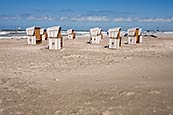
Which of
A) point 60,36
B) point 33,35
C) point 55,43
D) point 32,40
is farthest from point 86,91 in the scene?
point 32,40

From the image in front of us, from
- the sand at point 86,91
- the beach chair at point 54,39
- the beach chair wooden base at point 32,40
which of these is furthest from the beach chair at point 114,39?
the sand at point 86,91

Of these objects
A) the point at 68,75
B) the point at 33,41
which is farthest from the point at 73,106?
the point at 33,41

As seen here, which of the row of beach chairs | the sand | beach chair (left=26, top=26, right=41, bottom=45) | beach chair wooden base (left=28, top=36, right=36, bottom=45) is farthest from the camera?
beach chair wooden base (left=28, top=36, right=36, bottom=45)

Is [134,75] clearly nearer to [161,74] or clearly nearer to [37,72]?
[161,74]

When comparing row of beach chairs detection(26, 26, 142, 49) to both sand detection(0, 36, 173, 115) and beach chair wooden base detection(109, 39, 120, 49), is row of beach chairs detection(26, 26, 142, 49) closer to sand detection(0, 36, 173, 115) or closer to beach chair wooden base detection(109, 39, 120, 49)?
beach chair wooden base detection(109, 39, 120, 49)

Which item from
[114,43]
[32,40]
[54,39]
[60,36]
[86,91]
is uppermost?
[60,36]

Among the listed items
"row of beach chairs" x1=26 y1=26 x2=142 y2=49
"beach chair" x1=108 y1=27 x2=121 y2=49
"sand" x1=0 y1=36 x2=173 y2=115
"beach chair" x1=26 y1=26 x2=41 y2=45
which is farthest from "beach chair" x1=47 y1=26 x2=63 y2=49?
"sand" x1=0 y1=36 x2=173 y2=115

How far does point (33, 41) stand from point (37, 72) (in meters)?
14.7

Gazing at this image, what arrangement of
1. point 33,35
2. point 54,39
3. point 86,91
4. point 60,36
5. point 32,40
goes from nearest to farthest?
point 86,91
point 54,39
point 60,36
point 33,35
point 32,40

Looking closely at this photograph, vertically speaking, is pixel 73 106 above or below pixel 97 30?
below

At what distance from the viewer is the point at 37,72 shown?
9.16 metres

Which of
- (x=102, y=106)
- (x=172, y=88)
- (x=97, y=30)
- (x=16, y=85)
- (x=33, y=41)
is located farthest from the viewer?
(x=97, y=30)

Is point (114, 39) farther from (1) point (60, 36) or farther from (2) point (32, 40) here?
(2) point (32, 40)

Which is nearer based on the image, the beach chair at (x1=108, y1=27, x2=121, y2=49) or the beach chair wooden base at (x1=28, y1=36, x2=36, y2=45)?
the beach chair at (x1=108, y1=27, x2=121, y2=49)
